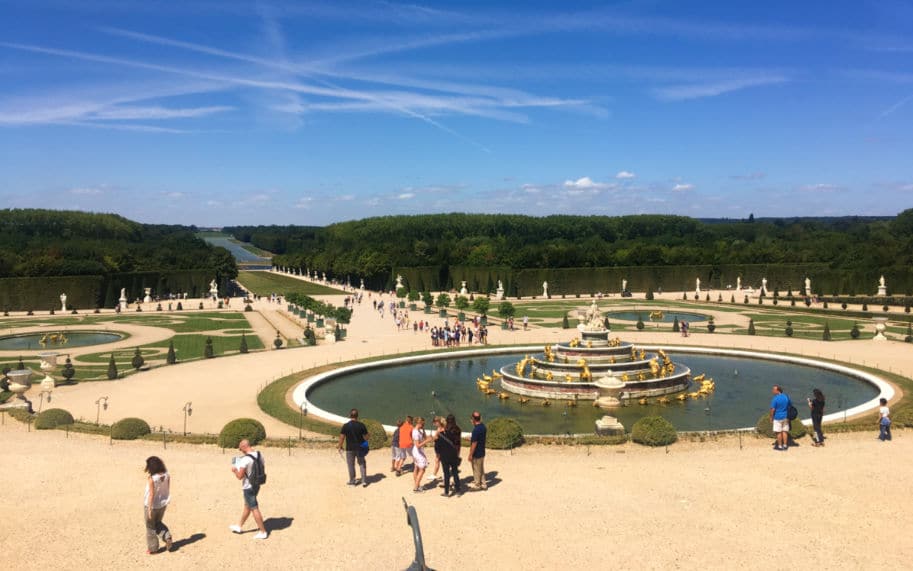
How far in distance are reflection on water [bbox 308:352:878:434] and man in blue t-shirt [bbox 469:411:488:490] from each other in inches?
356

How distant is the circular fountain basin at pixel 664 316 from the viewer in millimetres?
61200

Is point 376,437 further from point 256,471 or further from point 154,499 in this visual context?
point 154,499

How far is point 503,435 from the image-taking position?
20031 millimetres

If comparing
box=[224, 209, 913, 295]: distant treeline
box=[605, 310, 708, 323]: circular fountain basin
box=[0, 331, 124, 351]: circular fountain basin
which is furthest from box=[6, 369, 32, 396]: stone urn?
box=[224, 209, 913, 295]: distant treeline

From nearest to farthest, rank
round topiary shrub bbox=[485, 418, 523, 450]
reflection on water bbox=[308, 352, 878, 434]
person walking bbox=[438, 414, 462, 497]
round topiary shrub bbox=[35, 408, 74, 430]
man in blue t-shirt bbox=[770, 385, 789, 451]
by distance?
person walking bbox=[438, 414, 462, 497] → man in blue t-shirt bbox=[770, 385, 789, 451] → round topiary shrub bbox=[485, 418, 523, 450] → round topiary shrub bbox=[35, 408, 74, 430] → reflection on water bbox=[308, 352, 878, 434]

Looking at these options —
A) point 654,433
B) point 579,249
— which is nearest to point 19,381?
point 654,433

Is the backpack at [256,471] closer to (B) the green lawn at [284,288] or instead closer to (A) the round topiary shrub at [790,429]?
(A) the round topiary shrub at [790,429]

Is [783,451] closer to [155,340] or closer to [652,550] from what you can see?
[652,550]

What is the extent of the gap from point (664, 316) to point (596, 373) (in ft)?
118

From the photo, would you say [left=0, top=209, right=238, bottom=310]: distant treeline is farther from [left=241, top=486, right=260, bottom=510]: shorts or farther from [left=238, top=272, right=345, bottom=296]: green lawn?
[left=241, top=486, right=260, bottom=510]: shorts

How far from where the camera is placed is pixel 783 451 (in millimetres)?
19094

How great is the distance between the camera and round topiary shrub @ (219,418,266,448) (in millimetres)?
20297

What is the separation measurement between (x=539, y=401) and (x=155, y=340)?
30.8 meters

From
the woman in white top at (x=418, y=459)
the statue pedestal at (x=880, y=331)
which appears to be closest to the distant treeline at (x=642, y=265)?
the statue pedestal at (x=880, y=331)
